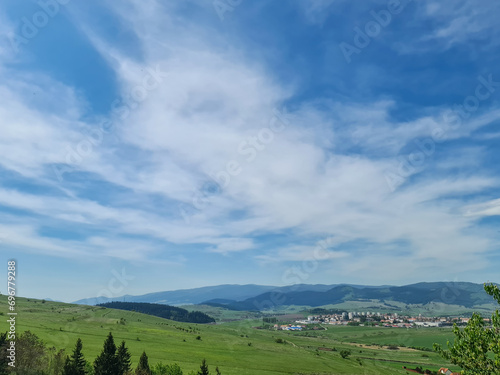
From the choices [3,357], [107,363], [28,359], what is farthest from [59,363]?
[3,357]

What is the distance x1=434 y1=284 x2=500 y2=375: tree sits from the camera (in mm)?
23438

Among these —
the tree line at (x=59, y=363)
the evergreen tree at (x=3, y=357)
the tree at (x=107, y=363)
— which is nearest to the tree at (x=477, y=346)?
the tree line at (x=59, y=363)

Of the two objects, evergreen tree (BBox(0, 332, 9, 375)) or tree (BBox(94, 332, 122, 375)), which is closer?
evergreen tree (BBox(0, 332, 9, 375))

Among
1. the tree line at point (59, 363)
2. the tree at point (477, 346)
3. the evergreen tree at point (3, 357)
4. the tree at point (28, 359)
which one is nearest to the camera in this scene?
the tree at point (477, 346)

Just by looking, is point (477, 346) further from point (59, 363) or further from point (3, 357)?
point (59, 363)

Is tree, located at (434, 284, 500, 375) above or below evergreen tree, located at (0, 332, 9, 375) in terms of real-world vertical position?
above

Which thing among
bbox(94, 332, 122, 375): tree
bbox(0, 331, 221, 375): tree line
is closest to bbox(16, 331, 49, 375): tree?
bbox(0, 331, 221, 375): tree line

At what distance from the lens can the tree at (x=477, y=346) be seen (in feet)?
76.9

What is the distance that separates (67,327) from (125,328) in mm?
34080

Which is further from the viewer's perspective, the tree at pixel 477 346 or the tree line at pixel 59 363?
the tree line at pixel 59 363

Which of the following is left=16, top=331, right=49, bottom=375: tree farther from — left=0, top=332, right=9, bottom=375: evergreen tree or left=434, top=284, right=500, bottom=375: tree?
left=434, top=284, right=500, bottom=375: tree

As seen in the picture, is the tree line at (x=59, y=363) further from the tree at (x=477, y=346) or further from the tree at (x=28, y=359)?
the tree at (x=477, y=346)

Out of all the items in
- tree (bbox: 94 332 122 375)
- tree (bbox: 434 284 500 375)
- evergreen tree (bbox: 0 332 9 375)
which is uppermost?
tree (bbox: 434 284 500 375)

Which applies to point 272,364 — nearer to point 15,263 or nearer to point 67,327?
point 67,327
